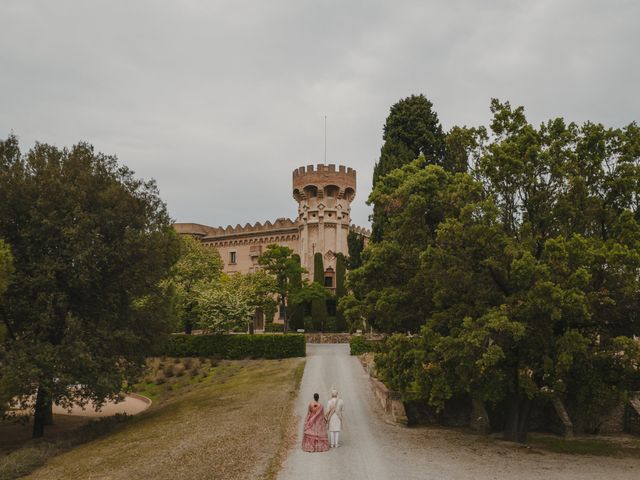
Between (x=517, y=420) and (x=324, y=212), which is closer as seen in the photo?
(x=517, y=420)

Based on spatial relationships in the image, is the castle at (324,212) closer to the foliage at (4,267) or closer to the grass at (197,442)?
the grass at (197,442)

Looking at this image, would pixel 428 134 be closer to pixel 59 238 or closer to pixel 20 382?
pixel 59 238

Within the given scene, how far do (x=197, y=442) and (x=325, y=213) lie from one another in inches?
1508

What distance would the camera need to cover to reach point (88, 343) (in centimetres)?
2342

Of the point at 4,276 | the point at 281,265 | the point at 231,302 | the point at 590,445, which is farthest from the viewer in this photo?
the point at 281,265

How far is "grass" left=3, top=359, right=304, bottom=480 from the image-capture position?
51.4ft

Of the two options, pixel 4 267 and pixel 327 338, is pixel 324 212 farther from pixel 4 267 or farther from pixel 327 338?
pixel 4 267

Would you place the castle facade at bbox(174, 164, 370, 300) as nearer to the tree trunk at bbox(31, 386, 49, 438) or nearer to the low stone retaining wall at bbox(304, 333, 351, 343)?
the low stone retaining wall at bbox(304, 333, 351, 343)

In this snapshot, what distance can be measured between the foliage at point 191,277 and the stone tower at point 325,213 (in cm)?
922

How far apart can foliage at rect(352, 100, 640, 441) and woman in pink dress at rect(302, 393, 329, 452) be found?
323cm

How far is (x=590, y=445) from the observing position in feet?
64.5

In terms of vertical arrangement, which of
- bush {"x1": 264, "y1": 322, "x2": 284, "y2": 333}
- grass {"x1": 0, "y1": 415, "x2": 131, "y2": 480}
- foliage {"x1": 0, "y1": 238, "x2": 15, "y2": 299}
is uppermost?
foliage {"x1": 0, "y1": 238, "x2": 15, "y2": 299}

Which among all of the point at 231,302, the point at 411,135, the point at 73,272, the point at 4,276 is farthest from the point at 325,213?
the point at 4,276

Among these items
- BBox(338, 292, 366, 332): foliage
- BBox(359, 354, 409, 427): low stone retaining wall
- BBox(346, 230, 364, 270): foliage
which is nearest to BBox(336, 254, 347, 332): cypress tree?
BBox(346, 230, 364, 270): foliage
